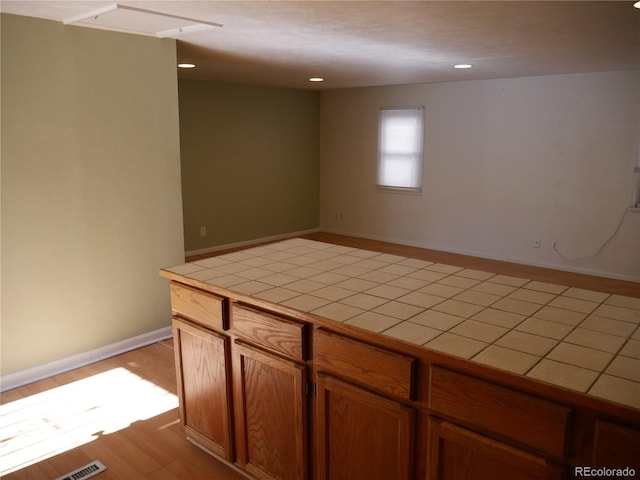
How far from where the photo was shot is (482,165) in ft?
20.8

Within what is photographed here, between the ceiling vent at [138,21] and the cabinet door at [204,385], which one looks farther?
the ceiling vent at [138,21]

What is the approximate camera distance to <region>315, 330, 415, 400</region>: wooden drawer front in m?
1.56

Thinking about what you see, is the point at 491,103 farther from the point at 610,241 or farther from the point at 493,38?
the point at 493,38

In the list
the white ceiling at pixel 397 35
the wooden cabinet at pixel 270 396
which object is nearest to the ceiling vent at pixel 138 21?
the white ceiling at pixel 397 35

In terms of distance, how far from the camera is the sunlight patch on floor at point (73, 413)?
2.54 meters

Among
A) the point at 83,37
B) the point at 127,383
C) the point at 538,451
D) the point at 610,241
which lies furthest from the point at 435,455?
the point at 610,241

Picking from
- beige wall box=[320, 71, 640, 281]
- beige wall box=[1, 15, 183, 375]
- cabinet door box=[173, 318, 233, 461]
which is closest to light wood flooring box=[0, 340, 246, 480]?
cabinet door box=[173, 318, 233, 461]

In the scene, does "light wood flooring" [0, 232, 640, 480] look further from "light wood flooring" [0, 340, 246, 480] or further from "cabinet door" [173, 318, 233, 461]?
"cabinet door" [173, 318, 233, 461]

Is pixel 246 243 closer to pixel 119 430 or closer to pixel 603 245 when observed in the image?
pixel 603 245

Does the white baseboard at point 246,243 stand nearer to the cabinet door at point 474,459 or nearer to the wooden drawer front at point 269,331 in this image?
the wooden drawer front at point 269,331

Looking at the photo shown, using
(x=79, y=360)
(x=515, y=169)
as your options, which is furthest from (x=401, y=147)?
(x=79, y=360)

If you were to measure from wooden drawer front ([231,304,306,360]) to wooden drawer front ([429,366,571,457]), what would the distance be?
54cm

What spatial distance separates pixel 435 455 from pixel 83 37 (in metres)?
3.12

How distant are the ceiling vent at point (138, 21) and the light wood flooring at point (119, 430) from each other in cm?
218
